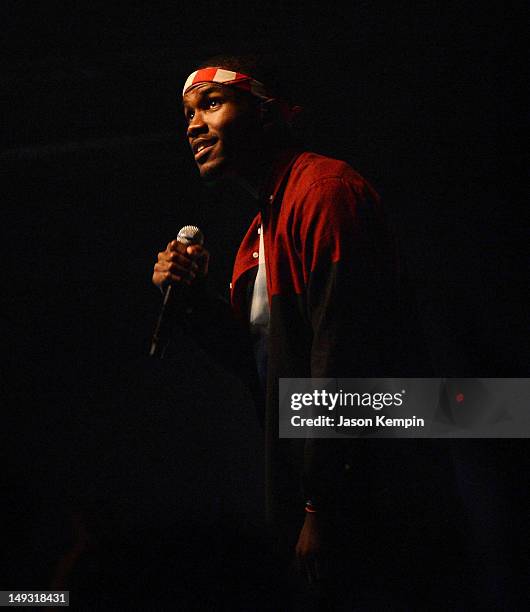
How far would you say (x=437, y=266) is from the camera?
2484 millimetres

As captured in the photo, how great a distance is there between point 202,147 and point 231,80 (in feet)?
0.55

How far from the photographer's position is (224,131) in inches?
61.2

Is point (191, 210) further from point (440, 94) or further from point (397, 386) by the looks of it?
point (397, 386)

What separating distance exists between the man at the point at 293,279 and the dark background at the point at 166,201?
77 cm

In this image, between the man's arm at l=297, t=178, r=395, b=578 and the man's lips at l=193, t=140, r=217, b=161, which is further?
the man's lips at l=193, t=140, r=217, b=161

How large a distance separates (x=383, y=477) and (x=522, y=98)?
1.49 meters

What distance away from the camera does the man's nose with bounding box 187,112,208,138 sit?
1573 millimetres

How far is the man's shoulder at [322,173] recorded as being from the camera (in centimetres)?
133

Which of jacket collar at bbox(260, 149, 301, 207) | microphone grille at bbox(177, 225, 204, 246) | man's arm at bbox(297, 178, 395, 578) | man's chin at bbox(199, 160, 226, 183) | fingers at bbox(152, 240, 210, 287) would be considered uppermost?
man's chin at bbox(199, 160, 226, 183)

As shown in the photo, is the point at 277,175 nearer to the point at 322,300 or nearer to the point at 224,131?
the point at 224,131

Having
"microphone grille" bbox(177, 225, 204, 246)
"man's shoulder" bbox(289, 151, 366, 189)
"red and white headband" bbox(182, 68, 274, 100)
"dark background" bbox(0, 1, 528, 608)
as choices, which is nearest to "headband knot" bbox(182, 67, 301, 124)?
"red and white headband" bbox(182, 68, 274, 100)

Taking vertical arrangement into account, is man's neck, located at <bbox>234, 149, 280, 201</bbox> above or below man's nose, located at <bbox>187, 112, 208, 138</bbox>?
below

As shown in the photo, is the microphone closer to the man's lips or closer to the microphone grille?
the microphone grille

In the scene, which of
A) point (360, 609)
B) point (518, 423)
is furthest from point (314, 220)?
point (518, 423)
